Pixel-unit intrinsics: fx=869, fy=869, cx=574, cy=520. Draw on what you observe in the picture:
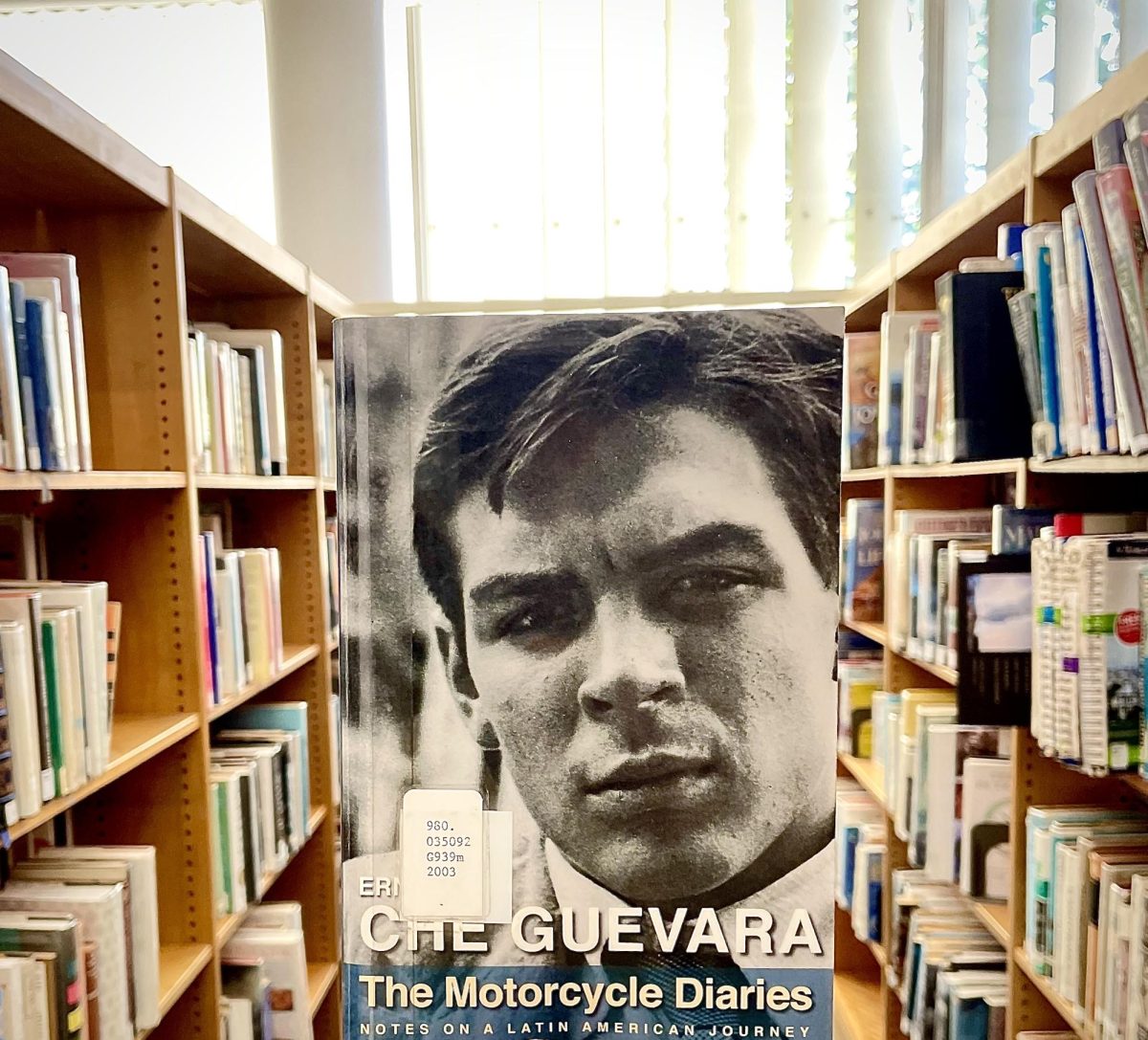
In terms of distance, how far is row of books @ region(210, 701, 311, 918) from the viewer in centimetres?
171

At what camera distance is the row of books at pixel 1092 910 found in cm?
119


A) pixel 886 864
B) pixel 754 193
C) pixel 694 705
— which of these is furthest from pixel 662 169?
pixel 694 705

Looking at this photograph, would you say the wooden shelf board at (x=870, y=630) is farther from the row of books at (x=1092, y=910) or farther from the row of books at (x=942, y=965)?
the row of books at (x=1092, y=910)

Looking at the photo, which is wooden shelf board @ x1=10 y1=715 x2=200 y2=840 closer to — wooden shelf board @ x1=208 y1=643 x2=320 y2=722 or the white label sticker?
wooden shelf board @ x1=208 y1=643 x2=320 y2=722

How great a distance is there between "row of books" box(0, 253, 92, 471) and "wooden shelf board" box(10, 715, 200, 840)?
1.44ft

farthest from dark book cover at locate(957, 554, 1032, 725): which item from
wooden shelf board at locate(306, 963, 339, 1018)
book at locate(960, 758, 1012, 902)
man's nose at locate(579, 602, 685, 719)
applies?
wooden shelf board at locate(306, 963, 339, 1018)

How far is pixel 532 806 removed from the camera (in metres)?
0.92

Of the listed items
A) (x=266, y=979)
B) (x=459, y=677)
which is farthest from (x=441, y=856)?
(x=266, y=979)

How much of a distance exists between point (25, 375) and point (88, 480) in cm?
16

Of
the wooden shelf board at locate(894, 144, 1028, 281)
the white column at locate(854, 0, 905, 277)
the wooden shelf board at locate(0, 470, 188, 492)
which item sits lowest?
the wooden shelf board at locate(0, 470, 188, 492)

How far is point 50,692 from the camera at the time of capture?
1.17 m

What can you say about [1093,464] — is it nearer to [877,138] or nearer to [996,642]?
[996,642]

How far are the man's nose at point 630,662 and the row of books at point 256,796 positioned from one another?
1.02m

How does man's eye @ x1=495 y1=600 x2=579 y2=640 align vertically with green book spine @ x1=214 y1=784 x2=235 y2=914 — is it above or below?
above
